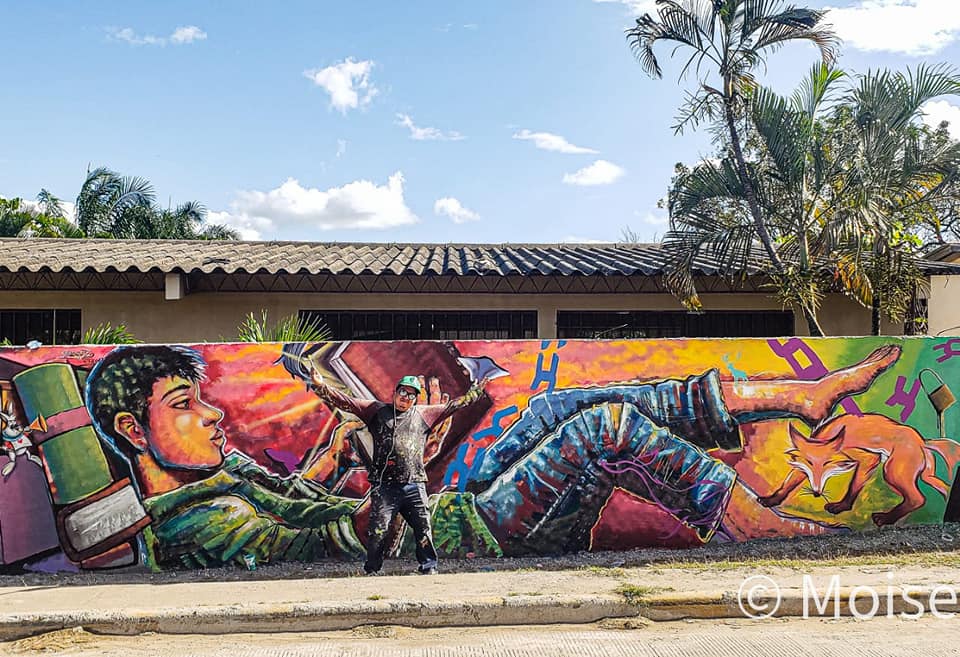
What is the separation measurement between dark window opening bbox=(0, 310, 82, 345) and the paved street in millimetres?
6601

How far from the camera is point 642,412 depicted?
6.71m

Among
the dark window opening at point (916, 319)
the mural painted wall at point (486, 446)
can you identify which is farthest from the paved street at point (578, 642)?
the dark window opening at point (916, 319)

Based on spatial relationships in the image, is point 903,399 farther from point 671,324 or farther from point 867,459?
point 671,324

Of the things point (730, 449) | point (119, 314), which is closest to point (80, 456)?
point (119, 314)

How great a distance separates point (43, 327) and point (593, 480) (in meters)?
8.08

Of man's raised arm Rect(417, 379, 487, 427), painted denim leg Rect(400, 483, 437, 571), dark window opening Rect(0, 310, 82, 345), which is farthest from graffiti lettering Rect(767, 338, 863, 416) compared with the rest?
dark window opening Rect(0, 310, 82, 345)

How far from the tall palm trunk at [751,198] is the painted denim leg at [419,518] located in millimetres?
5121

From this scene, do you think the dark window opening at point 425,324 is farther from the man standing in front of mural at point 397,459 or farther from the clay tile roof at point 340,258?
the man standing in front of mural at point 397,459

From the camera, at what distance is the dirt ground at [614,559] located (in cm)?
617

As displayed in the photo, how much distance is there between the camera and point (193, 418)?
6.40 metres

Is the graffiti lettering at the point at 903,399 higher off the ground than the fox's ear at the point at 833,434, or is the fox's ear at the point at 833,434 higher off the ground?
the graffiti lettering at the point at 903,399

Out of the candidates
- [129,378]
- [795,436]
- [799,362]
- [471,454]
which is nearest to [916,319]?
[799,362]

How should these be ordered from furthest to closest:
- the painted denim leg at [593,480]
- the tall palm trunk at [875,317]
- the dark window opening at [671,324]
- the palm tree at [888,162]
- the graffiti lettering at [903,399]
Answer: the dark window opening at [671,324] → the tall palm trunk at [875,317] → the palm tree at [888,162] → the graffiti lettering at [903,399] → the painted denim leg at [593,480]

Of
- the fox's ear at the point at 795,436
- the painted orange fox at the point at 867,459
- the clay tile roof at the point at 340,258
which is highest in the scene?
the clay tile roof at the point at 340,258
